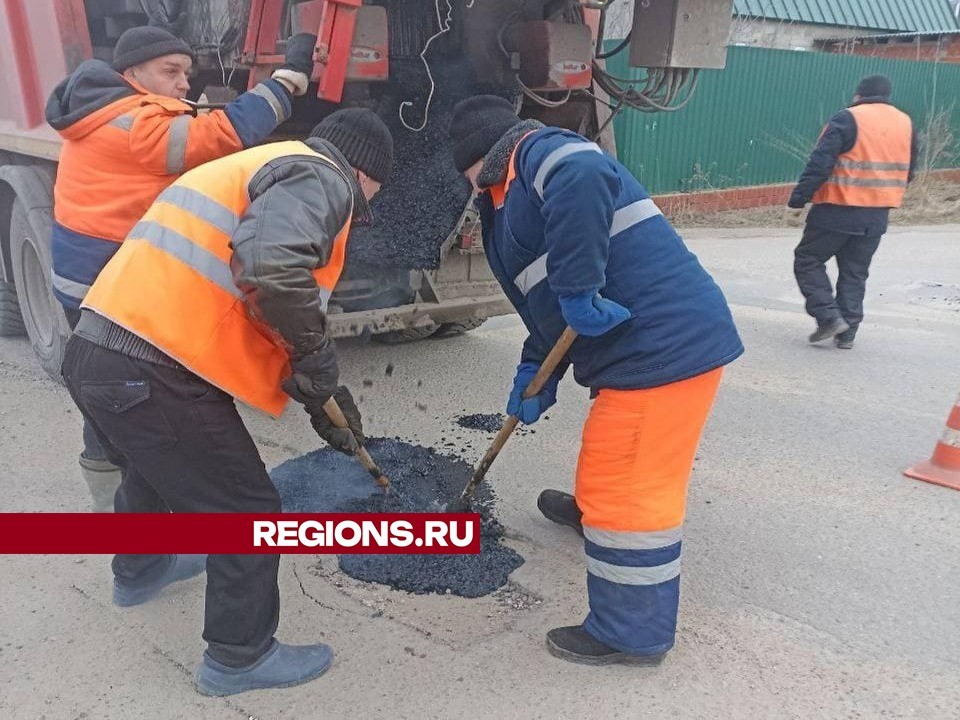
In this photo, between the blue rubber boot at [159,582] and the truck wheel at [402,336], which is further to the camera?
the truck wheel at [402,336]

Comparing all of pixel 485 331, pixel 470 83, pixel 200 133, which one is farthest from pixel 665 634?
pixel 485 331

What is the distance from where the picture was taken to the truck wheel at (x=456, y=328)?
5.34m

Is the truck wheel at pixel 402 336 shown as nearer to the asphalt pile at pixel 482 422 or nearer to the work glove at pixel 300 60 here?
the asphalt pile at pixel 482 422

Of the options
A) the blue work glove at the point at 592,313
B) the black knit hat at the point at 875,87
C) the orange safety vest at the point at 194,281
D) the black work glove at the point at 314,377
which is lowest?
the black work glove at the point at 314,377

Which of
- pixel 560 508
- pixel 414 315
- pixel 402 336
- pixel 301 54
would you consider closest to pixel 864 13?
pixel 402 336

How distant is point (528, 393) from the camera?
2635 millimetres

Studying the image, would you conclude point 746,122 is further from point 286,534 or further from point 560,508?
point 286,534

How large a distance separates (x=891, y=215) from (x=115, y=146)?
11911mm

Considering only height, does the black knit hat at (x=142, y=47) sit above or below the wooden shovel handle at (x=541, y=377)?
above

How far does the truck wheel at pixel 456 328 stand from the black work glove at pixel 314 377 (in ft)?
10.5

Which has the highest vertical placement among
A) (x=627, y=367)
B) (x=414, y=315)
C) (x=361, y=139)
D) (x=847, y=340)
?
(x=361, y=139)

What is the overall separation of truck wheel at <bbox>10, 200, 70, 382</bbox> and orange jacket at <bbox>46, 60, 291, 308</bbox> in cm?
117

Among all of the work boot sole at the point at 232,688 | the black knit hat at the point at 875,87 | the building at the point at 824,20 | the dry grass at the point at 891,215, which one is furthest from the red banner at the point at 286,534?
the building at the point at 824,20

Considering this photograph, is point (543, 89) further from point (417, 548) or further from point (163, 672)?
point (163, 672)
